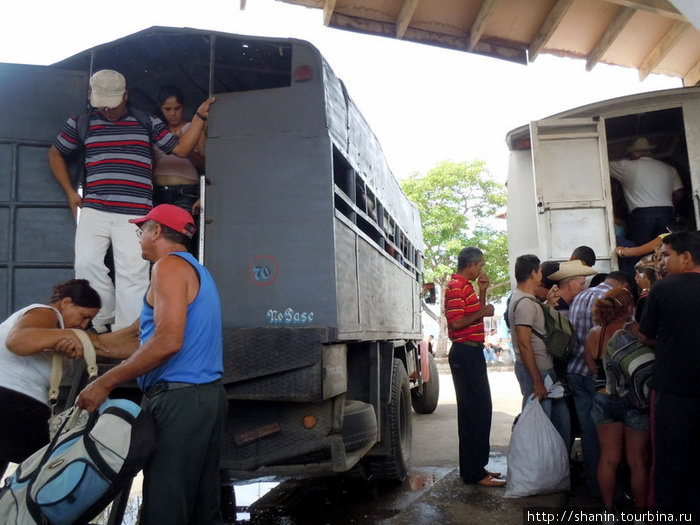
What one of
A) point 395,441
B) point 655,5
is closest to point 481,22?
point 655,5

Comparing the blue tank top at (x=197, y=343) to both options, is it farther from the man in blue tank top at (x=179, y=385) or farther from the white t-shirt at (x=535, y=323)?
the white t-shirt at (x=535, y=323)

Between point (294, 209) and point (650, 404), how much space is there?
7.21ft

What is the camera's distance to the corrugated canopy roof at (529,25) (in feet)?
19.1

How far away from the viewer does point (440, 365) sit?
21.1 meters

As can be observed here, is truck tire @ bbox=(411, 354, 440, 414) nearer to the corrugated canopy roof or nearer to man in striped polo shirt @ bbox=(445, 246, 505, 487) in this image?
man in striped polo shirt @ bbox=(445, 246, 505, 487)

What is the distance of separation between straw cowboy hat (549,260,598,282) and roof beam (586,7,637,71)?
2.77 m

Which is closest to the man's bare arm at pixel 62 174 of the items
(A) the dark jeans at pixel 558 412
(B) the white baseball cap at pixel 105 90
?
(B) the white baseball cap at pixel 105 90

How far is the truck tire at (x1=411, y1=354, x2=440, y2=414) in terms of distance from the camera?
9.30 metres

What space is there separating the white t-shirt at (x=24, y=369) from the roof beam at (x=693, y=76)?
7.40 meters

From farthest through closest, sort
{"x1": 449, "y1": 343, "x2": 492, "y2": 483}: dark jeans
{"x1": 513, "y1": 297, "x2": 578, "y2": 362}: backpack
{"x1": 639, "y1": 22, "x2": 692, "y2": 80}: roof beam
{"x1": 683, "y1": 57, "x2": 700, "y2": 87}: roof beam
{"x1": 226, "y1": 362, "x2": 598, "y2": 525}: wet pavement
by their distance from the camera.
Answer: {"x1": 683, "y1": 57, "x2": 700, "y2": 87}: roof beam
{"x1": 639, "y1": 22, "x2": 692, "y2": 80}: roof beam
{"x1": 449, "y1": 343, "x2": 492, "y2": 483}: dark jeans
{"x1": 513, "y1": 297, "x2": 578, "y2": 362}: backpack
{"x1": 226, "y1": 362, "x2": 598, "y2": 525}: wet pavement

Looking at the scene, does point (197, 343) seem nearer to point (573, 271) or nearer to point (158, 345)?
point (158, 345)

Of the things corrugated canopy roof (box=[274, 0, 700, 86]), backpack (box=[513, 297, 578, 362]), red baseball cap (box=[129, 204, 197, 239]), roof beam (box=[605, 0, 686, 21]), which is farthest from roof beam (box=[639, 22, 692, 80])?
red baseball cap (box=[129, 204, 197, 239])

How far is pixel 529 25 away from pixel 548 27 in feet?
0.72

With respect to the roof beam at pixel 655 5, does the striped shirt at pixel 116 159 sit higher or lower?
lower
